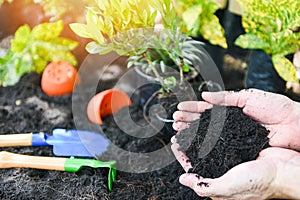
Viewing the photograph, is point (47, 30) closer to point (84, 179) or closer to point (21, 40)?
point (21, 40)

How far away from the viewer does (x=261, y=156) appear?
1273mm

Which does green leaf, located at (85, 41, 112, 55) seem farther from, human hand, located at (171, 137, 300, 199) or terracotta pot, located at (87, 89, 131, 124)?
human hand, located at (171, 137, 300, 199)

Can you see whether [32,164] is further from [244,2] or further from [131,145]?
[244,2]

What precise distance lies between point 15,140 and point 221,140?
0.74 m

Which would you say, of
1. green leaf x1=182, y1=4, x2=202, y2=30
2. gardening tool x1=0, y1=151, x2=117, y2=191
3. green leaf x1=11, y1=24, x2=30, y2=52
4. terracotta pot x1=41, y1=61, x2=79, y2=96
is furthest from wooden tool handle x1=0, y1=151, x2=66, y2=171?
green leaf x1=182, y1=4, x2=202, y2=30

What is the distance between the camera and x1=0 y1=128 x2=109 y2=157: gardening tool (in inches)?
62.2

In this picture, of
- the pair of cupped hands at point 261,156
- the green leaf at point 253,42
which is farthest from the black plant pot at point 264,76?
the pair of cupped hands at point 261,156

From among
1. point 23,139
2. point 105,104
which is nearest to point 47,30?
point 105,104

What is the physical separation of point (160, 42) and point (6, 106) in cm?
76

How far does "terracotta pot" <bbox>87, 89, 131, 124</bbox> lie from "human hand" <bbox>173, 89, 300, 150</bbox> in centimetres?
44

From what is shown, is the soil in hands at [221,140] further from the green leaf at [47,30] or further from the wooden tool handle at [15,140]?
the green leaf at [47,30]

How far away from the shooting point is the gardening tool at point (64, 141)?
158 centimetres

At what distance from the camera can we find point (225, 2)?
1.96 meters

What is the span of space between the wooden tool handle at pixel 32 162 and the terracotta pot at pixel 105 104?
32 centimetres
